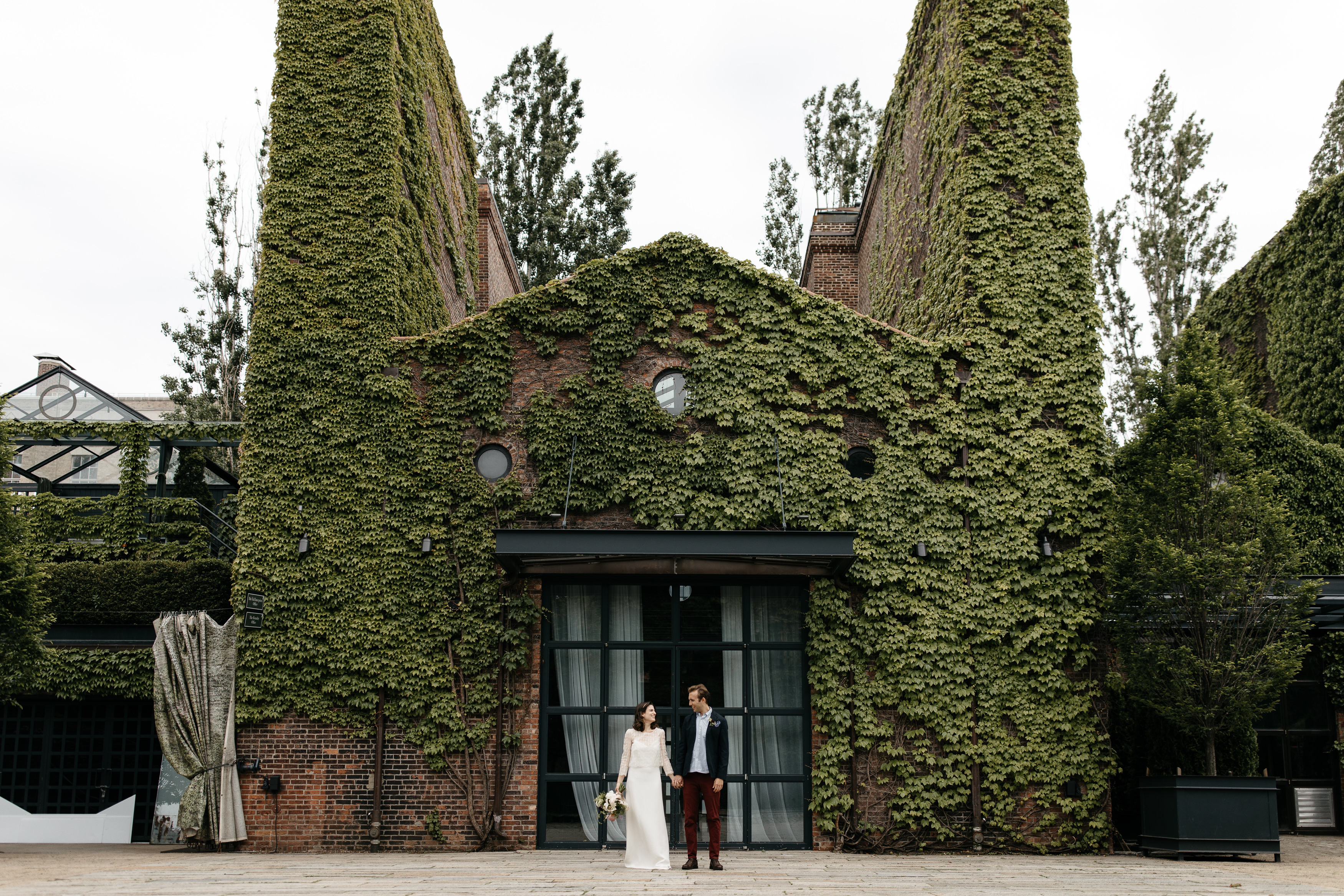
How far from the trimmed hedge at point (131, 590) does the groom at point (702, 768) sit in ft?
23.6

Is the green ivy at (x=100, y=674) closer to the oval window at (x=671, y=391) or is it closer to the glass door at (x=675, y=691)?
the glass door at (x=675, y=691)

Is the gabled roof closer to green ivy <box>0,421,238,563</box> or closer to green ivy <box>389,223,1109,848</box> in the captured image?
green ivy <box>0,421,238,563</box>

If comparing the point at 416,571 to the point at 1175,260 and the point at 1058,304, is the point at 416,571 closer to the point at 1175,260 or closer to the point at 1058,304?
the point at 1058,304

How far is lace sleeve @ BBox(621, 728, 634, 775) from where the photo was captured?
9.16 metres

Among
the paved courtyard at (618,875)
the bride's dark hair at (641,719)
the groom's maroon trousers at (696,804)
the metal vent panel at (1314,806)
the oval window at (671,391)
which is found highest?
the oval window at (671,391)

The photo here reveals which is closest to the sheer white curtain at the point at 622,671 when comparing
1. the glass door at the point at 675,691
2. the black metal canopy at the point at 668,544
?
the glass door at the point at 675,691

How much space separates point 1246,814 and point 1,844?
15756 mm

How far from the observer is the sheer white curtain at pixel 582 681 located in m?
12.1

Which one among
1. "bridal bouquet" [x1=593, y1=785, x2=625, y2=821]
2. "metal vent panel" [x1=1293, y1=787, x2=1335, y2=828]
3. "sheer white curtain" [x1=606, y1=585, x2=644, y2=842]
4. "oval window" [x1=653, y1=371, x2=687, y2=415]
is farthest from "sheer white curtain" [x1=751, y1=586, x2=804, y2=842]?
"metal vent panel" [x1=1293, y1=787, x2=1335, y2=828]

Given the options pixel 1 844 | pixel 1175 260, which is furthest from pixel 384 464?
pixel 1175 260

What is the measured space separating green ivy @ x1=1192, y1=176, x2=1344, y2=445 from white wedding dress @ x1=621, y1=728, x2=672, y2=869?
14.3 m

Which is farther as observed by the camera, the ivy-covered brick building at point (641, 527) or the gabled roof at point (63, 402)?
the gabled roof at point (63, 402)

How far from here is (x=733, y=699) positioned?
12.4 m

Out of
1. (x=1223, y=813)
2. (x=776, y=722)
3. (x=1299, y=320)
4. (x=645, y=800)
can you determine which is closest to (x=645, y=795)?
(x=645, y=800)
